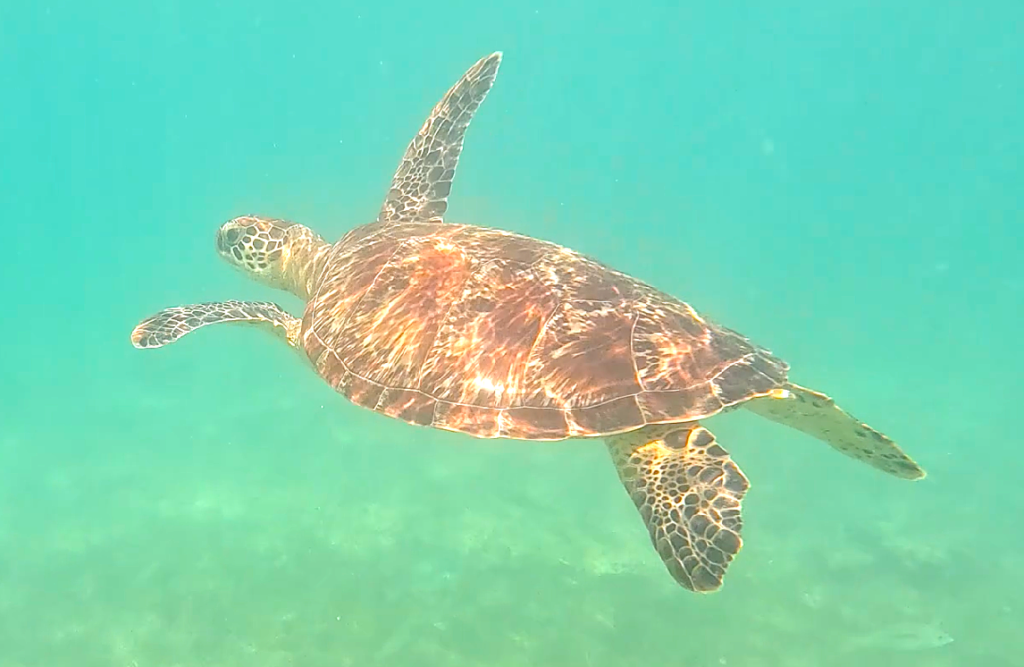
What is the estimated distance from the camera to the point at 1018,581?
25.8 ft

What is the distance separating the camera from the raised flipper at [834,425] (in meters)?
3.82

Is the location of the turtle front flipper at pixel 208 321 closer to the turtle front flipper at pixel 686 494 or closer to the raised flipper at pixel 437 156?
the raised flipper at pixel 437 156

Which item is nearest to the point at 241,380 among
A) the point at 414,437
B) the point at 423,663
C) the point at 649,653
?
the point at 414,437

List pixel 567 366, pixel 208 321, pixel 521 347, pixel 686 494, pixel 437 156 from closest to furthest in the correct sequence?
pixel 686 494 → pixel 567 366 → pixel 521 347 → pixel 208 321 → pixel 437 156

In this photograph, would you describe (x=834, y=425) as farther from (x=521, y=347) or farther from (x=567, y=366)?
(x=521, y=347)

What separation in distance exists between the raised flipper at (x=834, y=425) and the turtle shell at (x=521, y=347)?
0.17 m

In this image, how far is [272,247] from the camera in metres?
6.77

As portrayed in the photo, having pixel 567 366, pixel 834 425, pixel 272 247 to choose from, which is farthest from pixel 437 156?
pixel 834 425

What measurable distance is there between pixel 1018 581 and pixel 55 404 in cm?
1772

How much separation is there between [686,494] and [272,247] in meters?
5.02

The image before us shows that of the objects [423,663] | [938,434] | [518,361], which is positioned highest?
[938,434]

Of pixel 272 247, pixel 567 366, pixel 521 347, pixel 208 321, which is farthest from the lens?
pixel 272 247

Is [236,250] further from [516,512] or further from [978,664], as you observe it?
[978,664]

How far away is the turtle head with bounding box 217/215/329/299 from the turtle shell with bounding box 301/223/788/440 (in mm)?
1768
